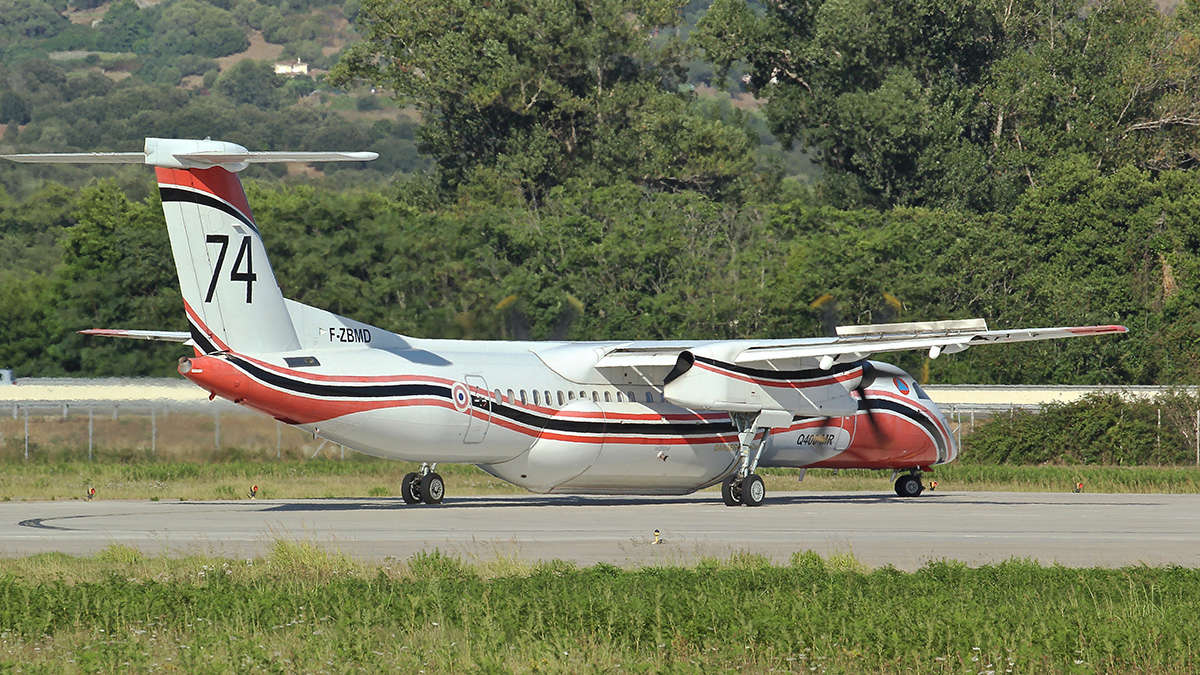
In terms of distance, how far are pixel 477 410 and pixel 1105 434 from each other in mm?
28722

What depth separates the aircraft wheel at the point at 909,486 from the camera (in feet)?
139

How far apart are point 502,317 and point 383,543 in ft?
78.6

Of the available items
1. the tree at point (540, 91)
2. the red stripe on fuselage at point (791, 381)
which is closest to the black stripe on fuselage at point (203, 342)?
the red stripe on fuselage at point (791, 381)

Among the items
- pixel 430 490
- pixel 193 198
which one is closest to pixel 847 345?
pixel 430 490

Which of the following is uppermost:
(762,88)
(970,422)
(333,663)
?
(762,88)

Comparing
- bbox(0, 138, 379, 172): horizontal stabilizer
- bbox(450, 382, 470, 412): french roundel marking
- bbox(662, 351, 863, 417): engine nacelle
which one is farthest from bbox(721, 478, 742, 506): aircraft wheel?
bbox(0, 138, 379, 172): horizontal stabilizer

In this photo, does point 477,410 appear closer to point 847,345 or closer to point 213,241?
point 213,241

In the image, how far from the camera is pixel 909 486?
139 feet

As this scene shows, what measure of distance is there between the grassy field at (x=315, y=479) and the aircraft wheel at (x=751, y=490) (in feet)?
25.4

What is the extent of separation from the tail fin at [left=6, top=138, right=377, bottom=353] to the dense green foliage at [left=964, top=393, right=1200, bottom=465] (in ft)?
105

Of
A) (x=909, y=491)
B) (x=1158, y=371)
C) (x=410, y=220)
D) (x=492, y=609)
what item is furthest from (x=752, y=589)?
(x=1158, y=371)

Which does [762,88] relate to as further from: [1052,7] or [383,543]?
[383,543]

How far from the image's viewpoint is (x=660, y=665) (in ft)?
44.5

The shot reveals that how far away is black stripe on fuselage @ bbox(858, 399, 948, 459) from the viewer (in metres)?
40.3
